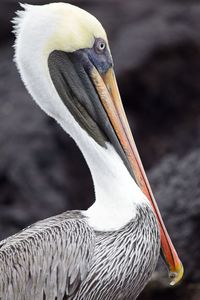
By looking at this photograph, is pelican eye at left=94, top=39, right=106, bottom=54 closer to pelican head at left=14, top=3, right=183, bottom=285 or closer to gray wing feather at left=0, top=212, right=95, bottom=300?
pelican head at left=14, top=3, right=183, bottom=285

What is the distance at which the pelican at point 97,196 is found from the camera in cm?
517

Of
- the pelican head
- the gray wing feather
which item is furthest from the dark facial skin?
the gray wing feather

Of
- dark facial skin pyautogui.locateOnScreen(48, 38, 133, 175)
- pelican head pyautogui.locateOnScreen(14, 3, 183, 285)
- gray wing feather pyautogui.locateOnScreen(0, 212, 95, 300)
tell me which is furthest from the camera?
dark facial skin pyautogui.locateOnScreen(48, 38, 133, 175)

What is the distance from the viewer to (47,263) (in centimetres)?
515

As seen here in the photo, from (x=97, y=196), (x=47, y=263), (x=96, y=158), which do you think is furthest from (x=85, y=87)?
(x=47, y=263)

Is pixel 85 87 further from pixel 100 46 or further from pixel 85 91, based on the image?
pixel 100 46

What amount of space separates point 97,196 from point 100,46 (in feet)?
2.52

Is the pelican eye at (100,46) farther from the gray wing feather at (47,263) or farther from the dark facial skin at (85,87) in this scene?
the gray wing feather at (47,263)

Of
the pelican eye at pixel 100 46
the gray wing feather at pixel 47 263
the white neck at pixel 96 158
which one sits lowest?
the gray wing feather at pixel 47 263

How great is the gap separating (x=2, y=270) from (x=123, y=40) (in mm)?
4518

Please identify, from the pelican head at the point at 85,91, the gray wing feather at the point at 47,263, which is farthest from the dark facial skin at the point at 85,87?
the gray wing feather at the point at 47,263

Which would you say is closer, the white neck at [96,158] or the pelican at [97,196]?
the pelican at [97,196]

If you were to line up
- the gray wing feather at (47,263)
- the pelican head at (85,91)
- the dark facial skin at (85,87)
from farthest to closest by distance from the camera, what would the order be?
the dark facial skin at (85,87)
the pelican head at (85,91)
the gray wing feather at (47,263)

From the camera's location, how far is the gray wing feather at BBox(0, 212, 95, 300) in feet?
16.8
